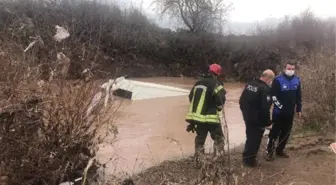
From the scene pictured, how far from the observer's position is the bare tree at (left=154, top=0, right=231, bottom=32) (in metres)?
36.7

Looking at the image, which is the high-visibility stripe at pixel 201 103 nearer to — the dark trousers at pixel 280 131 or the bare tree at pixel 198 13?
the dark trousers at pixel 280 131

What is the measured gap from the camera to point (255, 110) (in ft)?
24.1

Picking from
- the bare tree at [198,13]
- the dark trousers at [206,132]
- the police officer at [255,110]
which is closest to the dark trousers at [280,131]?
the police officer at [255,110]

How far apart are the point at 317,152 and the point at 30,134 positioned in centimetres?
505

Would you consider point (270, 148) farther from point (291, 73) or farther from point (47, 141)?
point (47, 141)

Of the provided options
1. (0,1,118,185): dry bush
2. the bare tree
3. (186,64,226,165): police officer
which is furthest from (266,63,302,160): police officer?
Result: the bare tree

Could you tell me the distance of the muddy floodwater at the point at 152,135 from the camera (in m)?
8.64

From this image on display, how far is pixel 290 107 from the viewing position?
25.4ft

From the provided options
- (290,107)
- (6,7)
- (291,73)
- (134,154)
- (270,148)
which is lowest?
(134,154)

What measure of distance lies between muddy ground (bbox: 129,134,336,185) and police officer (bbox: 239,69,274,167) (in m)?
0.33

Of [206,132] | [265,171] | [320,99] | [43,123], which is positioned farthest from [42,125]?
[320,99]

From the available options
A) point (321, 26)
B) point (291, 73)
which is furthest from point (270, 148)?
point (321, 26)

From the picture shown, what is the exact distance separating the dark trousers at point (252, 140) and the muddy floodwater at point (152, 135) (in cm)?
64

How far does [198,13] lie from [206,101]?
30.3 m
